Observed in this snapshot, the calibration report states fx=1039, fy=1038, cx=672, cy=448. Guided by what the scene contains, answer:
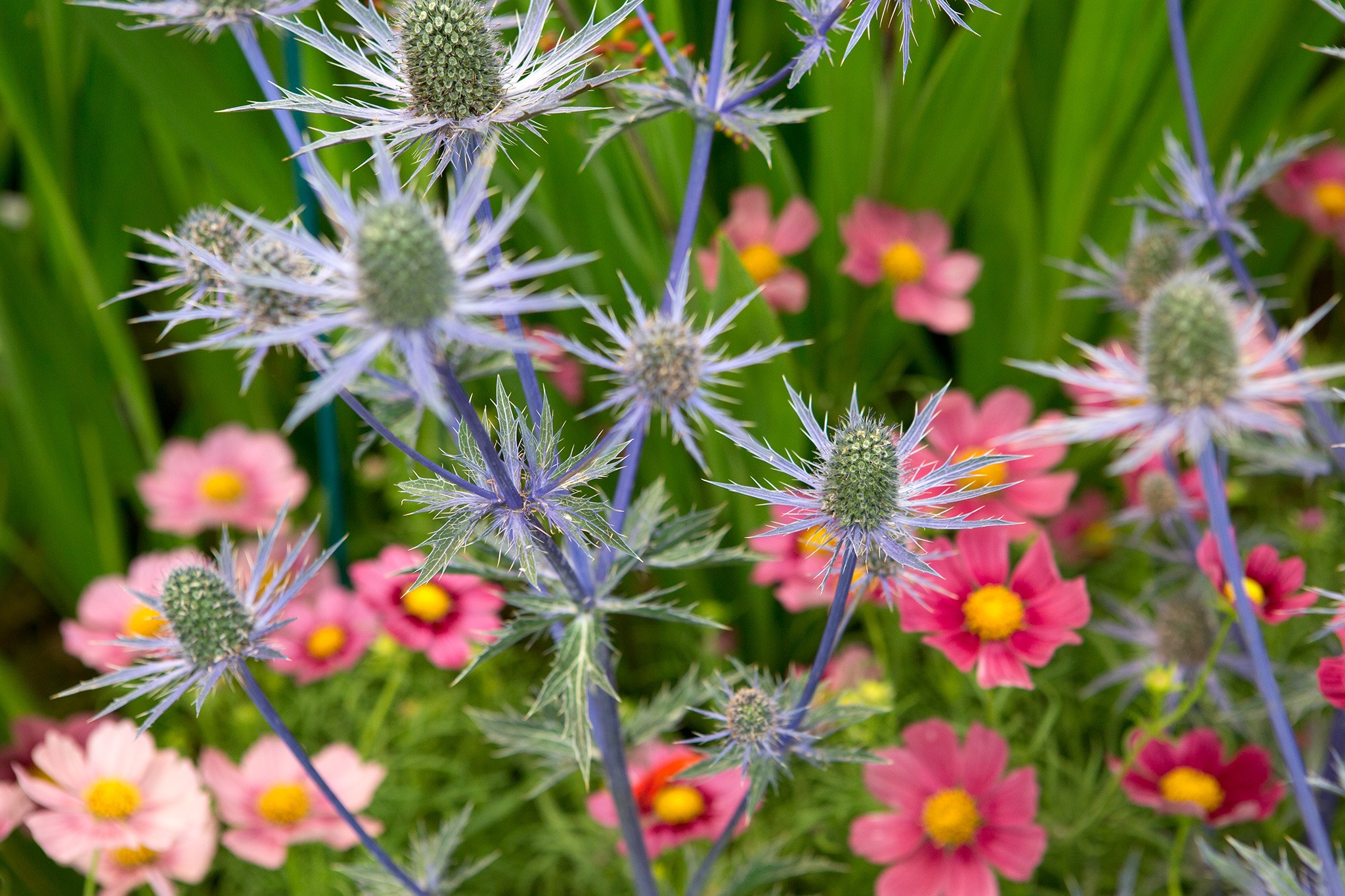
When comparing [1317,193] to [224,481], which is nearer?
[224,481]

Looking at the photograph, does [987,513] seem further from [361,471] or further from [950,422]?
[361,471]

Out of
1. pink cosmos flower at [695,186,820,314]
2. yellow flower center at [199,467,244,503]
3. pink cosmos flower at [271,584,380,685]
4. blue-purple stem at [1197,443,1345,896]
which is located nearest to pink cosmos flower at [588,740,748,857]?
pink cosmos flower at [271,584,380,685]

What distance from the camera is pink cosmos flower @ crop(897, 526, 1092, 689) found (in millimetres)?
917

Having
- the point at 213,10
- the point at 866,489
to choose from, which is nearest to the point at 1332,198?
the point at 866,489

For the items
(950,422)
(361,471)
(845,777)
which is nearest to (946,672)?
(845,777)

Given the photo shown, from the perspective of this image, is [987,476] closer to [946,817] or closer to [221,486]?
[946,817]

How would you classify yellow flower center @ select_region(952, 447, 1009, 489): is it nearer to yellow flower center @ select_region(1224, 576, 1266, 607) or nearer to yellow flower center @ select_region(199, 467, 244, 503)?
yellow flower center @ select_region(1224, 576, 1266, 607)

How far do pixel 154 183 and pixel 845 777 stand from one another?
1.30m

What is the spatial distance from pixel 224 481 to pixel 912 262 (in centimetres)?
98

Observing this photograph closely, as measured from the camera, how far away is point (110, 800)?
1.00 meters

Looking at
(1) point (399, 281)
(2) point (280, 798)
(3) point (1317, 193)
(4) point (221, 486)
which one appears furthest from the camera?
(3) point (1317, 193)

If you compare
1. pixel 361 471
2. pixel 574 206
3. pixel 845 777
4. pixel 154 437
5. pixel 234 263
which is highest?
pixel 234 263

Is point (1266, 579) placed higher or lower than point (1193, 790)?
higher

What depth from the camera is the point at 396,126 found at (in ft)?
2.11
